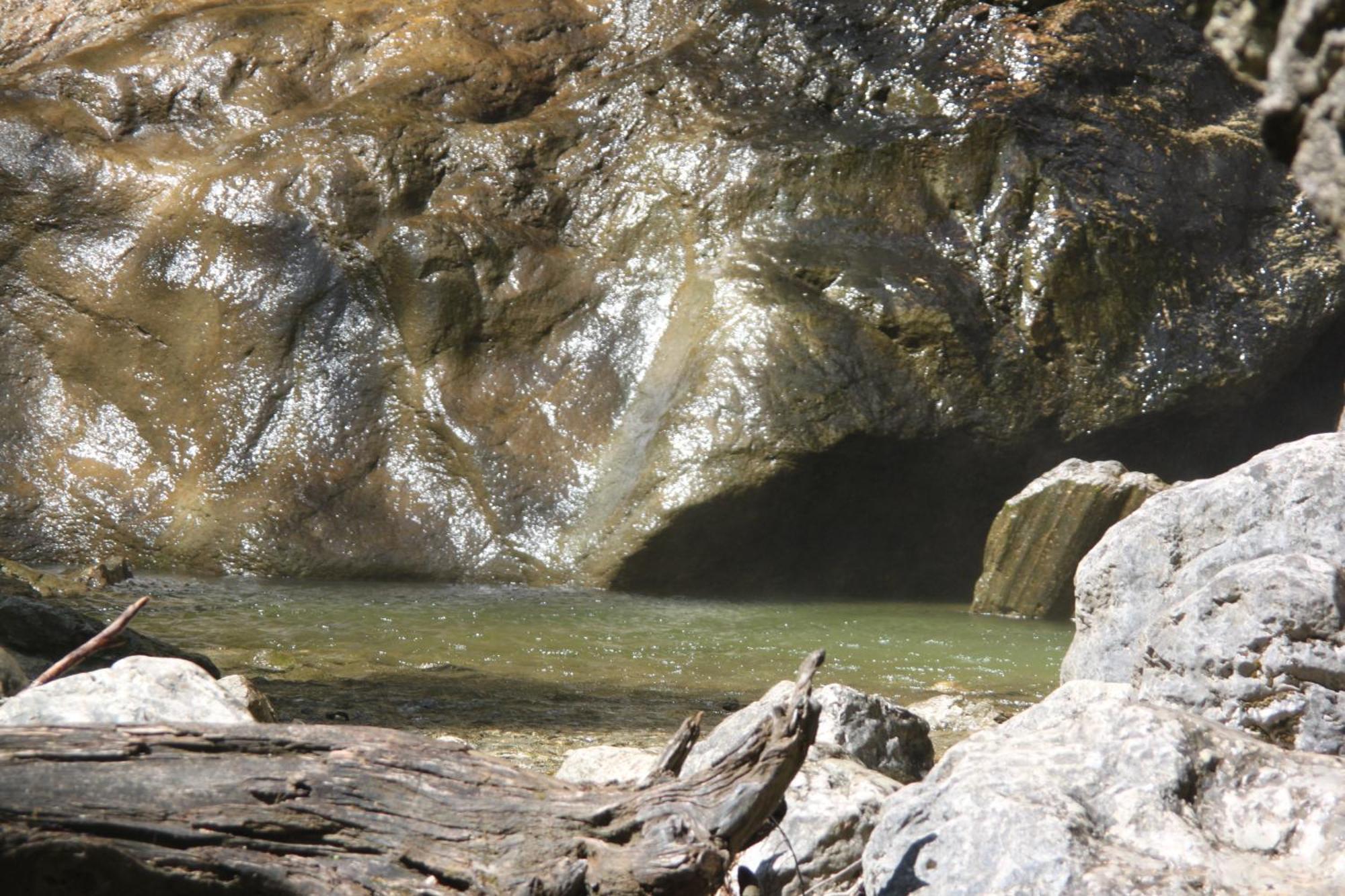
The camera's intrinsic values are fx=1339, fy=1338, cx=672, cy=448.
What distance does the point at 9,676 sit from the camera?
12.4 ft

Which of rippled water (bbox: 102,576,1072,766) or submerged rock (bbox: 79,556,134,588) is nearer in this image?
rippled water (bbox: 102,576,1072,766)

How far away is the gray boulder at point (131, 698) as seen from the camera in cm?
296

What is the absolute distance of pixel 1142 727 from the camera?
240 cm

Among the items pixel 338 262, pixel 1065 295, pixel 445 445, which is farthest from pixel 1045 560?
pixel 338 262

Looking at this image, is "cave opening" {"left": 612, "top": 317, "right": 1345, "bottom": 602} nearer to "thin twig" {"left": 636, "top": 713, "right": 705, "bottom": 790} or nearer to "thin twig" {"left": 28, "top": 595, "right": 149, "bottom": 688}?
"thin twig" {"left": 28, "top": 595, "right": 149, "bottom": 688}

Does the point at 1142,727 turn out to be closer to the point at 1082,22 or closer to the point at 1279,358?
the point at 1279,358

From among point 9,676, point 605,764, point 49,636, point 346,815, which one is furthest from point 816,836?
point 49,636

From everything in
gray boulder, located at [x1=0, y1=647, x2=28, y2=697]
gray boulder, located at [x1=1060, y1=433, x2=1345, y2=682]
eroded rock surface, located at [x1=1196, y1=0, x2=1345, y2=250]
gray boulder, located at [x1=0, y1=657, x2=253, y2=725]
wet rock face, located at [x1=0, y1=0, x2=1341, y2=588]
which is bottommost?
gray boulder, located at [x1=0, y1=647, x2=28, y2=697]

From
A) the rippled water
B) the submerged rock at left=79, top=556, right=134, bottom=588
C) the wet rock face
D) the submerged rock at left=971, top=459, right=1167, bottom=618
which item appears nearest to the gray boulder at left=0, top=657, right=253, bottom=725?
the rippled water

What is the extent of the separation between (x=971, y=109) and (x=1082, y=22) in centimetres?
128

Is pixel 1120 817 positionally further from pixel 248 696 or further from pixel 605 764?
pixel 248 696

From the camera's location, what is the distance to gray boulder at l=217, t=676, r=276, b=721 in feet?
11.0

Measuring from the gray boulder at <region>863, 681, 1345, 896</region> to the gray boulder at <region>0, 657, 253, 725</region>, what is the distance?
158 centimetres

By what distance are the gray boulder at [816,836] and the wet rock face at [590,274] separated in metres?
5.61
